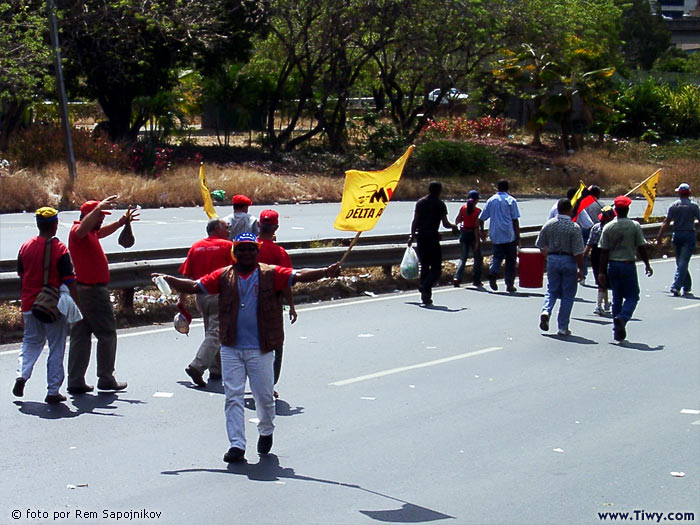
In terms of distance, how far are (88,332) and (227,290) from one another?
2345mm

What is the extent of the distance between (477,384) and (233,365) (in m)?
3.54

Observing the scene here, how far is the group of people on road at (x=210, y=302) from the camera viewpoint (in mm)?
6953

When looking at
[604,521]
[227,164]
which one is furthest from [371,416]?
[227,164]

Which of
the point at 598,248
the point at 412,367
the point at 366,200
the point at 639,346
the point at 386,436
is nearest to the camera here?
the point at 386,436

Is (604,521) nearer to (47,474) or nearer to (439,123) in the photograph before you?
(47,474)

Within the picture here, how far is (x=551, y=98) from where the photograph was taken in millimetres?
41094

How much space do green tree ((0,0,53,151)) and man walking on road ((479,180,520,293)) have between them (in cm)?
1540

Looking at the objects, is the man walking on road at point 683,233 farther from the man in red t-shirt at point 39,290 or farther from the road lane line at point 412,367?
the man in red t-shirt at point 39,290

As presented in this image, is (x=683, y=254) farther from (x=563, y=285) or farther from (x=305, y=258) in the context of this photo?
(x=305, y=258)

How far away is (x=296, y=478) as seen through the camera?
6.74 meters

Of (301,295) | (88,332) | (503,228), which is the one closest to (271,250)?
(88,332)

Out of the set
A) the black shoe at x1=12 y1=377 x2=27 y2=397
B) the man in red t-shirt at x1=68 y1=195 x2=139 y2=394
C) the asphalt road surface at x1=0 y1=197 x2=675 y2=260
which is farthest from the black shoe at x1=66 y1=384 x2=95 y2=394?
the asphalt road surface at x1=0 y1=197 x2=675 y2=260

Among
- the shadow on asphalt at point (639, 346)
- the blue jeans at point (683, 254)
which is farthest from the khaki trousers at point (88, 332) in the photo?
the blue jeans at point (683, 254)

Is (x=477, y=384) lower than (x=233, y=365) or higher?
lower
